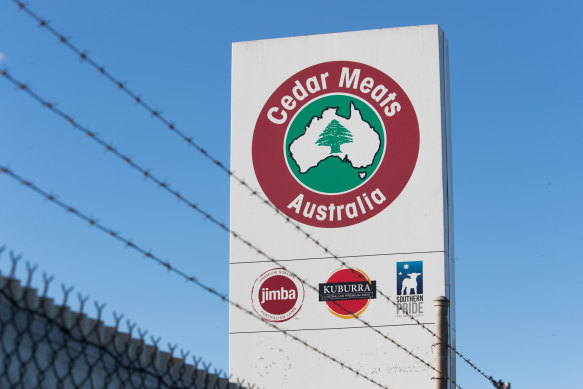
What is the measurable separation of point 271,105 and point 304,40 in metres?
2.17

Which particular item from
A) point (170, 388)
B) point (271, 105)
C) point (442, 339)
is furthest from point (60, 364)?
point (271, 105)

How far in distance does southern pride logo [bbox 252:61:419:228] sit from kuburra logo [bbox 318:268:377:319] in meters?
1.48

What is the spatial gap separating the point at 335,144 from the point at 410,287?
466 centimetres

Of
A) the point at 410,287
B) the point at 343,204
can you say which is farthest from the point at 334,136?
the point at 410,287

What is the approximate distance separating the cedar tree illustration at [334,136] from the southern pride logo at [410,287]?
3916 millimetres

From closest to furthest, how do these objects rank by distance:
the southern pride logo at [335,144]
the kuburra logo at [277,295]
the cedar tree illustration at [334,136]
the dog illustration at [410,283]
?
the dog illustration at [410,283]
the southern pride logo at [335,144]
the kuburra logo at [277,295]
the cedar tree illustration at [334,136]

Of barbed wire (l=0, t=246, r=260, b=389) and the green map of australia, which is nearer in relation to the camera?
barbed wire (l=0, t=246, r=260, b=389)

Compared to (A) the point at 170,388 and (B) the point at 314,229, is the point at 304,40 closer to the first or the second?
(B) the point at 314,229

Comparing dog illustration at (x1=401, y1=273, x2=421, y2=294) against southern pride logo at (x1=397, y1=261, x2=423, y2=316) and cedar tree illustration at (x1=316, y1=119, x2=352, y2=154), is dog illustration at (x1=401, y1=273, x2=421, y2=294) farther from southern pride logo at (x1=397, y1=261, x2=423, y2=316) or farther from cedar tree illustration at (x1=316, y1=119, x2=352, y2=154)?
cedar tree illustration at (x1=316, y1=119, x2=352, y2=154)

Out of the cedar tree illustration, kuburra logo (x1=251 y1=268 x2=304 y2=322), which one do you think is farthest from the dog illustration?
the cedar tree illustration

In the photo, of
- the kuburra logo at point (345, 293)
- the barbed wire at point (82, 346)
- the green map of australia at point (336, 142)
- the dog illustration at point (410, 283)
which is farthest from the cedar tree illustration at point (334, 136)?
the barbed wire at point (82, 346)

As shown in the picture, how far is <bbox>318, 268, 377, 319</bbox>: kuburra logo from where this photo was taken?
26453mm

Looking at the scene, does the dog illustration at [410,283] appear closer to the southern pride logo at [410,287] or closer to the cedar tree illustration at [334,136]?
the southern pride logo at [410,287]

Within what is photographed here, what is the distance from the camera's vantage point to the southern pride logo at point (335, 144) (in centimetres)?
2688
